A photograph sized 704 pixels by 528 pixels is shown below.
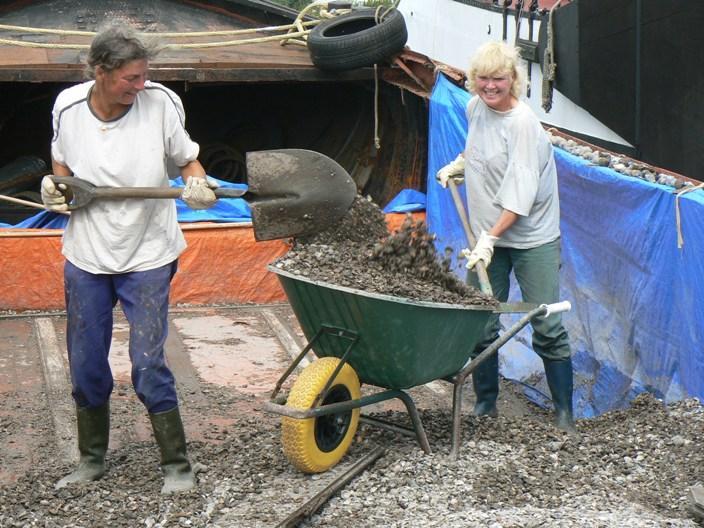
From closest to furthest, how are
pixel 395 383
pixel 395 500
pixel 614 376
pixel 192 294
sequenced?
pixel 395 500, pixel 395 383, pixel 614 376, pixel 192 294

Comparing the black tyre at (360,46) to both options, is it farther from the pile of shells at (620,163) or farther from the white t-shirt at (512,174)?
the white t-shirt at (512,174)

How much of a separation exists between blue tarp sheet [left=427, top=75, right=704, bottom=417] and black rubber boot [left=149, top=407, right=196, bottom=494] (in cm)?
229

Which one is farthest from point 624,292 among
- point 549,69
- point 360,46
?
point 549,69

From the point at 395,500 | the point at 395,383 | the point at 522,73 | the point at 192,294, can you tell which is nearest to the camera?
the point at 395,500

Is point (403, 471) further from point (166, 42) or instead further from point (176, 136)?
point (166, 42)

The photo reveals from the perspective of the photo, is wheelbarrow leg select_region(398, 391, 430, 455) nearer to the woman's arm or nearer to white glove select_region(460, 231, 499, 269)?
white glove select_region(460, 231, 499, 269)

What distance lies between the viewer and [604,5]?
10.3 m

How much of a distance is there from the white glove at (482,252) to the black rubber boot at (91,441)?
1.69 m

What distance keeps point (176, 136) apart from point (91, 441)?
1302mm

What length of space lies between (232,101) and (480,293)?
7001 mm

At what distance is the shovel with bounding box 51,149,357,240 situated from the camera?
4402 millimetres

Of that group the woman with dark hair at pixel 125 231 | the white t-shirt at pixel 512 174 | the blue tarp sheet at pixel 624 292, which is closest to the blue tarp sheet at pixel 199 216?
the blue tarp sheet at pixel 624 292

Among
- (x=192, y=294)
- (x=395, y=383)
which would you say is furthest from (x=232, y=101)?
(x=395, y=383)

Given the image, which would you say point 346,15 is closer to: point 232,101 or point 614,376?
point 232,101
